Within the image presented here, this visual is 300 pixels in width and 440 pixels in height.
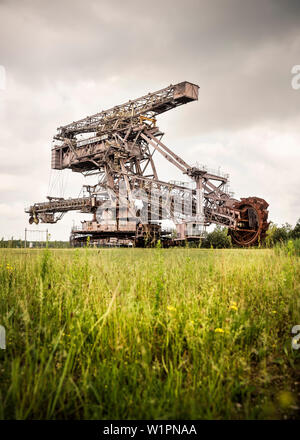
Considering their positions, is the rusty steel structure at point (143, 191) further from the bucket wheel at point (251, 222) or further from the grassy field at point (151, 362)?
the grassy field at point (151, 362)

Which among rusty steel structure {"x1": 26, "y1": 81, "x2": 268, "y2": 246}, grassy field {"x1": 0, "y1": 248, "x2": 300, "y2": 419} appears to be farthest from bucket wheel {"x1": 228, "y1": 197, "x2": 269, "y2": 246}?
grassy field {"x1": 0, "y1": 248, "x2": 300, "y2": 419}

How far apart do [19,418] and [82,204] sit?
104ft

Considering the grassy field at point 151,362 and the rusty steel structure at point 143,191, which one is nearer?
the grassy field at point 151,362

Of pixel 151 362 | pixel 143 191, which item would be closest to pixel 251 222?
pixel 143 191

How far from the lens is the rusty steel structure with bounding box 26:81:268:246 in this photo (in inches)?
999

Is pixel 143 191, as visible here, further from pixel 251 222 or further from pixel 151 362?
pixel 151 362

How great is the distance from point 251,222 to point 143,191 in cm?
990

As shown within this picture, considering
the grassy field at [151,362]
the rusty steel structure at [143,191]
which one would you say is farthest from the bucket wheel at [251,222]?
the grassy field at [151,362]

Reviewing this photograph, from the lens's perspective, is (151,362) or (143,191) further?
(143,191)

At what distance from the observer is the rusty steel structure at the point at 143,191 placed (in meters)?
25.4

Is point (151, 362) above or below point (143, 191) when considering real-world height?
below

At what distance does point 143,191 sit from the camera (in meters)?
28.7

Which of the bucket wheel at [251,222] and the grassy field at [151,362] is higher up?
the bucket wheel at [251,222]
